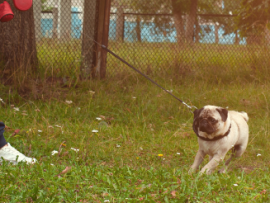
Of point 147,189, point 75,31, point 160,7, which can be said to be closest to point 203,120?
point 147,189

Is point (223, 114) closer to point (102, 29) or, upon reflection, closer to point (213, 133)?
point (213, 133)

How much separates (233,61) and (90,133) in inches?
204

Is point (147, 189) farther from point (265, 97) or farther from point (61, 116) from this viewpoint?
point (265, 97)

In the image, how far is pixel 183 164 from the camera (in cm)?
364

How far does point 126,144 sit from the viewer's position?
3977mm

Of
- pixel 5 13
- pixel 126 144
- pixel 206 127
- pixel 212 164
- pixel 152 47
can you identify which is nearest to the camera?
pixel 5 13

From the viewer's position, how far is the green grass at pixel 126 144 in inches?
104

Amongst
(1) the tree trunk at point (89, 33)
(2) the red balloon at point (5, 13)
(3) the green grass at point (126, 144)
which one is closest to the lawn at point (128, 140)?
(3) the green grass at point (126, 144)

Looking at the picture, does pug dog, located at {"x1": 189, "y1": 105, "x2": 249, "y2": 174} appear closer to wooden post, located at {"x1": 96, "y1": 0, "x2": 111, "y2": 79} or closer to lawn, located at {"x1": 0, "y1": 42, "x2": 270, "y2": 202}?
lawn, located at {"x1": 0, "y1": 42, "x2": 270, "y2": 202}

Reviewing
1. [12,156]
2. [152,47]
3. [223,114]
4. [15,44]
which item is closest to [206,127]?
[223,114]

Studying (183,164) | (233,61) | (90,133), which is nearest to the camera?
(183,164)

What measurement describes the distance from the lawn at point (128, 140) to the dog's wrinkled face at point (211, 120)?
1.30 feet

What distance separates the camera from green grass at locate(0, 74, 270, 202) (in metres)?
2.65

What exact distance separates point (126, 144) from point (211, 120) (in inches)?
50.0
